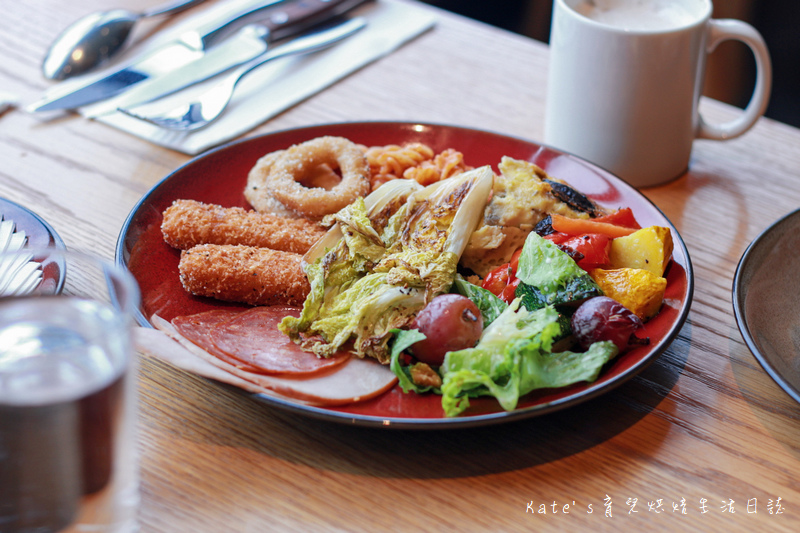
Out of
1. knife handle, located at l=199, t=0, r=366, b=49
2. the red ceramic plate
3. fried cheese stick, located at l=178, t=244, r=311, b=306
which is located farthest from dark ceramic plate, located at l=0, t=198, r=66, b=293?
knife handle, located at l=199, t=0, r=366, b=49

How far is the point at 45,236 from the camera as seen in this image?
5.13ft

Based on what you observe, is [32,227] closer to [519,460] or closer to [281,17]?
[519,460]

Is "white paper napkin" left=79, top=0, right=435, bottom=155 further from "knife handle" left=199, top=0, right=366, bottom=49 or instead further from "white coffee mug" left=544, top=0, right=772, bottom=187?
"white coffee mug" left=544, top=0, right=772, bottom=187

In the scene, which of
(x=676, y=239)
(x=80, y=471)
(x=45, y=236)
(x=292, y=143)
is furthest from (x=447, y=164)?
(x=80, y=471)

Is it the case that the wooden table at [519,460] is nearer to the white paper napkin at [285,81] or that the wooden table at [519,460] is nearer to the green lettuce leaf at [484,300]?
the green lettuce leaf at [484,300]

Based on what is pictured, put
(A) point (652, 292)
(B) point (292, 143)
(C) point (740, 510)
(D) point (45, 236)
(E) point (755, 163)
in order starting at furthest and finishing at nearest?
(E) point (755, 163)
(B) point (292, 143)
(D) point (45, 236)
(A) point (652, 292)
(C) point (740, 510)

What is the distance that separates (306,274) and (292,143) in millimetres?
597

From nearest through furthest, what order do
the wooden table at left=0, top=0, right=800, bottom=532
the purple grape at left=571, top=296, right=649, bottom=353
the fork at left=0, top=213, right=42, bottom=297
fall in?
the fork at left=0, top=213, right=42, bottom=297, the wooden table at left=0, top=0, right=800, bottom=532, the purple grape at left=571, top=296, right=649, bottom=353

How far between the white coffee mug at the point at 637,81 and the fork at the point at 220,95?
3.37ft

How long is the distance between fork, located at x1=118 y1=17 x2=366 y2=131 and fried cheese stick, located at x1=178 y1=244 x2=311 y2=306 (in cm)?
80

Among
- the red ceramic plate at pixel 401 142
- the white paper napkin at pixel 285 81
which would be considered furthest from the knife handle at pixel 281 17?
the red ceramic plate at pixel 401 142

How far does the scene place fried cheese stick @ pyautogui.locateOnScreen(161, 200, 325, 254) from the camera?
167 cm

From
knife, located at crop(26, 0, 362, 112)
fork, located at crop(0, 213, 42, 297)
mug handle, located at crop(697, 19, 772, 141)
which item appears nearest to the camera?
fork, located at crop(0, 213, 42, 297)

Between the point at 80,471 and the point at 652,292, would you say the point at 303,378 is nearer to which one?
the point at 80,471
